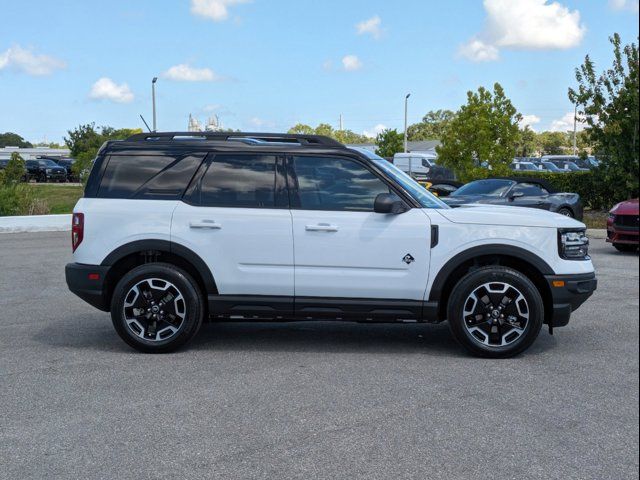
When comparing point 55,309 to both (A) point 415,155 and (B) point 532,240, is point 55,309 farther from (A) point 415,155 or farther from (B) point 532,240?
(A) point 415,155

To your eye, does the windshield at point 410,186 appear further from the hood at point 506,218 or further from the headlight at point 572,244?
the headlight at point 572,244

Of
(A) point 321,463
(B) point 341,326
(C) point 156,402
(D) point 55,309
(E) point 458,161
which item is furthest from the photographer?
(E) point 458,161

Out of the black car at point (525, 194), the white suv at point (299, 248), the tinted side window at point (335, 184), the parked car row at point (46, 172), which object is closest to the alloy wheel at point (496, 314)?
the white suv at point (299, 248)

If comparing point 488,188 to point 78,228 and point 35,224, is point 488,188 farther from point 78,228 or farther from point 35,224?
point 78,228

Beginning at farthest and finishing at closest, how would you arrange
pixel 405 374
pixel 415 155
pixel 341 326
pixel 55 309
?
1. pixel 415 155
2. pixel 55 309
3. pixel 341 326
4. pixel 405 374

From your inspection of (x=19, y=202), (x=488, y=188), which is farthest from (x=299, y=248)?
(x=19, y=202)

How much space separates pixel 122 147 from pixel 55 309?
9.92 feet

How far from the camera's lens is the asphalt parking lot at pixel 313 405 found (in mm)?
4113

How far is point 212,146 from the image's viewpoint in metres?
6.71

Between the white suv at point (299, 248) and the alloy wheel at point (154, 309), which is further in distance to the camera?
the alloy wheel at point (154, 309)

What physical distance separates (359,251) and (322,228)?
0.38 metres

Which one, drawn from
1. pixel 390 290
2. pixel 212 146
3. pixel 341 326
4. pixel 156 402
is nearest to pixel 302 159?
pixel 212 146

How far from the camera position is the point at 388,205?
6281 millimetres

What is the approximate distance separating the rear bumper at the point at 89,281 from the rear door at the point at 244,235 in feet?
2.52
